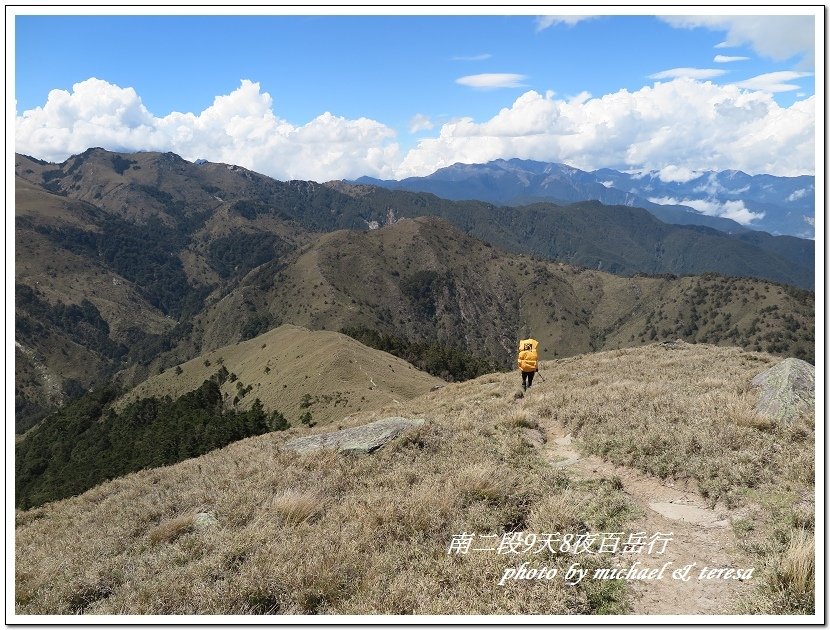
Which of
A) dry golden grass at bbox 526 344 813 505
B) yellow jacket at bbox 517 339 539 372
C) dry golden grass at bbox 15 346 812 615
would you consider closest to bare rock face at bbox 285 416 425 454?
dry golden grass at bbox 15 346 812 615

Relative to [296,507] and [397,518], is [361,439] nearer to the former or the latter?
[296,507]

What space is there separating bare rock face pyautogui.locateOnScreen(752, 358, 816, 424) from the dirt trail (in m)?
4.15

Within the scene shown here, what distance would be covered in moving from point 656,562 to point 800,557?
1.82m

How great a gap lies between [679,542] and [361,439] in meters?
8.82

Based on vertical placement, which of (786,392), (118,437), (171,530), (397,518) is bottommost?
(118,437)

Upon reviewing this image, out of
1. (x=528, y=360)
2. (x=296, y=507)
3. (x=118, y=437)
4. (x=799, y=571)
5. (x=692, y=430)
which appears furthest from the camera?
(x=118, y=437)

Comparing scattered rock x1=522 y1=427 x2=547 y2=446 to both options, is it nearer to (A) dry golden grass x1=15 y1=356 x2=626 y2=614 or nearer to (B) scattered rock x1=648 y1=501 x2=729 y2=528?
(A) dry golden grass x1=15 y1=356 x2=626 y2=614

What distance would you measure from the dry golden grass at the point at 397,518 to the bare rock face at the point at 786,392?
55 centimetres

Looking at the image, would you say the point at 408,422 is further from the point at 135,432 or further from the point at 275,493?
the point at 135,432

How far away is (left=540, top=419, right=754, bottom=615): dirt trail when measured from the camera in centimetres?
658

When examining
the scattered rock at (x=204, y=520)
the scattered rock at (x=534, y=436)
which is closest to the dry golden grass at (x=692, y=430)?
the scattered rock at (x=534, y=436)

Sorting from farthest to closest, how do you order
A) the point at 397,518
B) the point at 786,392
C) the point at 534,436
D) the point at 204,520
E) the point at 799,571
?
the point at 534,436 → the point at 786,392 → the point at 204,520 → the point at 397,518 → the point at 799,571

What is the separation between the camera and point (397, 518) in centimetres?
892

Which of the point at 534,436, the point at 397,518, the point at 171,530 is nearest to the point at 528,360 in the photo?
the point at 534,436
